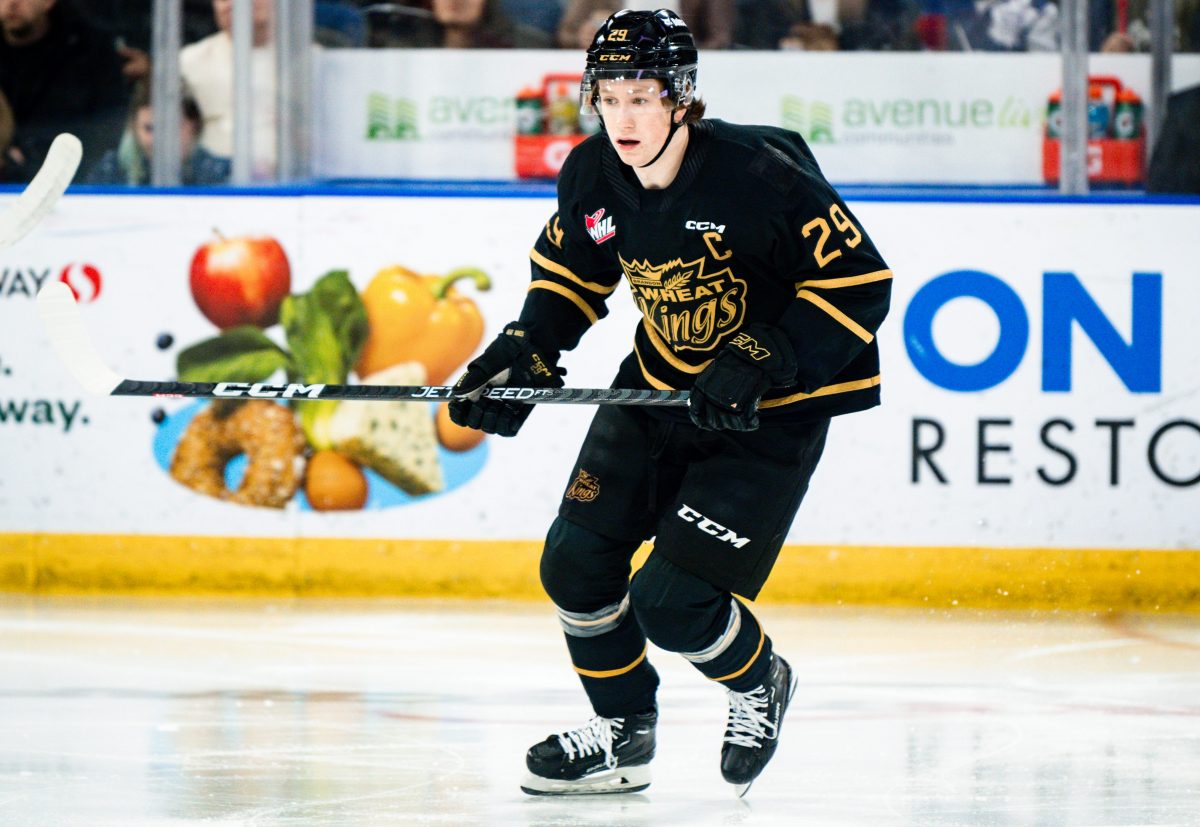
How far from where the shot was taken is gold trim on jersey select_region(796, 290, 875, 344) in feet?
8.66

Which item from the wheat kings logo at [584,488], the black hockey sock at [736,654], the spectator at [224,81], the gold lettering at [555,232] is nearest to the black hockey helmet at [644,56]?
the gold lettering at [555,232]

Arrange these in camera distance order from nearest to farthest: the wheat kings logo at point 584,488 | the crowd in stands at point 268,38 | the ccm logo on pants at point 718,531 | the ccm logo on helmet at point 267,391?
the ccm logo on pants at point 718,531 < the wheat kings logo at point 584,488 < the ccm logo on helmet at point 267,391 < the crowd in stands at point 268,38

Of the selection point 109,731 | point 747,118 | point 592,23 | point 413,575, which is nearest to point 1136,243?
point 747,118

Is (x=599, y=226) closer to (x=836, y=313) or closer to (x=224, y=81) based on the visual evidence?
(x=836, y=313)

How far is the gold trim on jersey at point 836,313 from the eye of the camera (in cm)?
264

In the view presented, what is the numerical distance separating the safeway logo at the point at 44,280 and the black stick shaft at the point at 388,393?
168cm

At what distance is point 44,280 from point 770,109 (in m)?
1.90

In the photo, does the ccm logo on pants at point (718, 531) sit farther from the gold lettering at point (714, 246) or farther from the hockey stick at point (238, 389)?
the gold lettering at point (714, 246)

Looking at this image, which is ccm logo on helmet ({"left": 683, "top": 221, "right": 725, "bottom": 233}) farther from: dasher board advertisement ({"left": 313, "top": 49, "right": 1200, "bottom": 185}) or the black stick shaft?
dasher board advertisement ({"left": 313, "top": 49, "right": 1200, "bottom": 185})

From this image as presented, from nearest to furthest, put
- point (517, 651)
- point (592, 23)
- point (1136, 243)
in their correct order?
1. point (517, 651)
2. point (1136, 243)
3. point (592, 23)

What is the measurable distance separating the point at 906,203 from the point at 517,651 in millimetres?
1412

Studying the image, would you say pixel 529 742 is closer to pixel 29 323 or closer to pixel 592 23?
pixel 29 323

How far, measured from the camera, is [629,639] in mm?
2879

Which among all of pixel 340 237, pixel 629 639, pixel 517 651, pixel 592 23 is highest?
pixel 592 23
